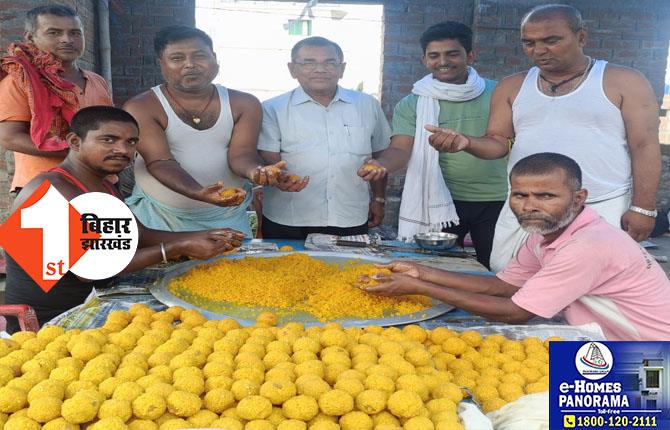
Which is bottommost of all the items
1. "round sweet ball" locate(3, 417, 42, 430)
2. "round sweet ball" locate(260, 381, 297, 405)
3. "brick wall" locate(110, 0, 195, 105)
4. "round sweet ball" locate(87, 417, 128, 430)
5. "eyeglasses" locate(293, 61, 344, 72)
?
"round sweet ball" locate(3, 417, 42, 430)

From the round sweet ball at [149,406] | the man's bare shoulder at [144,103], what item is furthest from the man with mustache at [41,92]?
the round sweet ball at [149,406]

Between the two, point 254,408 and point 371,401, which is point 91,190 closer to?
point 254,408

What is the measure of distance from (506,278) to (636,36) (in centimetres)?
495

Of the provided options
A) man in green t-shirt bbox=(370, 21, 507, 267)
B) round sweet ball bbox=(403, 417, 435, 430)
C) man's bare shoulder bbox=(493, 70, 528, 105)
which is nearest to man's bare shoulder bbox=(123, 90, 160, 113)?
man in green t-shirt bbox=(370, 21, 507, 267)

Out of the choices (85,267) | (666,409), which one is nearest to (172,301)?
(85,267)

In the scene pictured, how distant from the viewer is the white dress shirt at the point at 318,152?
10.6ft

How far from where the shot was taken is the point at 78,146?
228 cm

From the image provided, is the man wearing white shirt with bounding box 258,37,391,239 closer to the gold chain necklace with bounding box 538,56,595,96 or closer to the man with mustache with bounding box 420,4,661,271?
the man with mustache with bounding box 420,4,661,271

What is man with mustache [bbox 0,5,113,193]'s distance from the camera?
2768 mm

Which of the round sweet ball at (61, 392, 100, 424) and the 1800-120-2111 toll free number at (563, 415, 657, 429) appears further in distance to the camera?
the 1800-120-2111 toll free number at (563, 415, 657, 429)

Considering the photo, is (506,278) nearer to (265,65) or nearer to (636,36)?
(636,36)

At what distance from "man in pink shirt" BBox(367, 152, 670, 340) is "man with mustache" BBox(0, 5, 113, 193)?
6.32ft

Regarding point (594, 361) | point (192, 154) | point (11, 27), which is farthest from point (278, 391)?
point (11, 27)

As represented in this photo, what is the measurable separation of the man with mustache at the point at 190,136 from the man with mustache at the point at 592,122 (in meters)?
1.11
